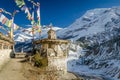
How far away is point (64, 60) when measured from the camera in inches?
1363

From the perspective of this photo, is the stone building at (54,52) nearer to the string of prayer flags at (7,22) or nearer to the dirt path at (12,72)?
the dirt path at (12,72)

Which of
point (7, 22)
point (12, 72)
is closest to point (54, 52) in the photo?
point (12, 72)

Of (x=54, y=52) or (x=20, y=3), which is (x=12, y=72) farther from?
(x=20, y=3)

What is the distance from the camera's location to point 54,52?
34.4 m

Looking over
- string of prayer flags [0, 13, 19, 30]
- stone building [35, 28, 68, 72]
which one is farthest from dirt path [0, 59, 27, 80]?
string of prayer flags [0, 13, 19, 30]

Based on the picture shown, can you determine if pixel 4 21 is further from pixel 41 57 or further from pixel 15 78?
pixel 15 78

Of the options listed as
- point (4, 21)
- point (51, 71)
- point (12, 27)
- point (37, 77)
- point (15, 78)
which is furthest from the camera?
point (12, 27)

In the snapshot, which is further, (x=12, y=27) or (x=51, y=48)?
(x=12, y=27)

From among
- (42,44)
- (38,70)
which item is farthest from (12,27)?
(38,70)

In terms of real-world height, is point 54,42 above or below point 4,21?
below

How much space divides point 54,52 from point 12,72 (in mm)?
6410

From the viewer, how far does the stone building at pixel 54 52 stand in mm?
33438

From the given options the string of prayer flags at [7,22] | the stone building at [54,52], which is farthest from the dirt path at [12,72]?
the string of prayer flags at [7,22]

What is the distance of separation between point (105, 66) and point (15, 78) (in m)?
168
